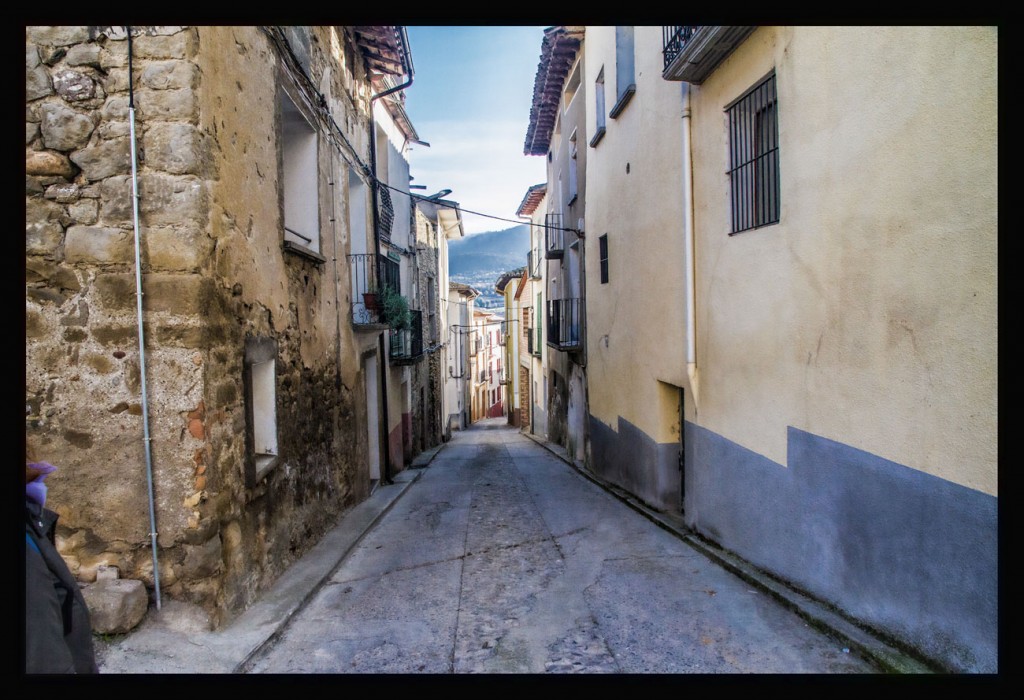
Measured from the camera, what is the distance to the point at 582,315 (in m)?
13.6

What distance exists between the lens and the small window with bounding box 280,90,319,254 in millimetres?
6902

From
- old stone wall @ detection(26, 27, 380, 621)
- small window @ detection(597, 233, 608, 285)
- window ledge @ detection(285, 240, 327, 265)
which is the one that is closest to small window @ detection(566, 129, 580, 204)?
small window @ detection(597, 233, 608, 285)

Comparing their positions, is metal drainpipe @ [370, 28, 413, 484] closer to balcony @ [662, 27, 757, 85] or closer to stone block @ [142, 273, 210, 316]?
balcony @ [662, 27, 757, 85]

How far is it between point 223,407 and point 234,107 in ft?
6.88

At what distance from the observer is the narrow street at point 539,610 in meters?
3.91

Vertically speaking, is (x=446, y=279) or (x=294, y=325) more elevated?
(x=446, y=279)

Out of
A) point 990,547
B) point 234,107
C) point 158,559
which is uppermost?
point 234,107

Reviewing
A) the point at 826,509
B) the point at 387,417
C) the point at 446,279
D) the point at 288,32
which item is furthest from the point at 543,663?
the point at 446,279

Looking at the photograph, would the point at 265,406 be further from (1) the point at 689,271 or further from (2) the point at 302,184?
(1) the point at 689,271

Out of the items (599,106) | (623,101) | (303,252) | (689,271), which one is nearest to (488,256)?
(599,106)

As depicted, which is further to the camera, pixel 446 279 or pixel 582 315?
pixel 446 279

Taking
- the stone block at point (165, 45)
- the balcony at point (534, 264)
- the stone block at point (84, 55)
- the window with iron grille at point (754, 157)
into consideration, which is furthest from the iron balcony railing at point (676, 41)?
the balcony at point (534, 264)

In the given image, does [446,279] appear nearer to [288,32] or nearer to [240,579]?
[288,32]

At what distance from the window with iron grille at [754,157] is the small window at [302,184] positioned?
4.18m
